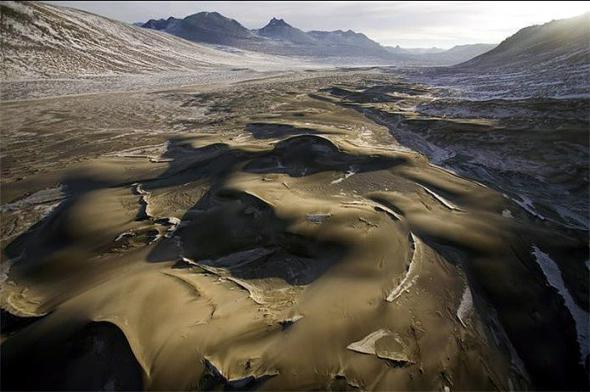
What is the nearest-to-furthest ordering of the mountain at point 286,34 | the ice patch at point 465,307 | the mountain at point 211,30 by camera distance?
the ice patch at point 465,307 → the mountain at point 211,30 → the mountain at point 286,34

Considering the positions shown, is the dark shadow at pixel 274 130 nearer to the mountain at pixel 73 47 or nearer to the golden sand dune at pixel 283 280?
the golden sand dune at pixel 283 280

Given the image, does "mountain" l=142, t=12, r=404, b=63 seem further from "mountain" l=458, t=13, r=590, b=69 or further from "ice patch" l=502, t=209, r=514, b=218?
"ice patch" l=502, t=209, r=514, b=218

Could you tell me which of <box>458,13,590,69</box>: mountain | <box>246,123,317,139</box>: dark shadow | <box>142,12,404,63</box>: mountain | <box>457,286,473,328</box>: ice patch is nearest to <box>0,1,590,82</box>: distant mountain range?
Answer: <box>458,13,590,69</box>: mountain

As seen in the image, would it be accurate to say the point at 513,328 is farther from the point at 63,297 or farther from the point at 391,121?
the point at 391,121

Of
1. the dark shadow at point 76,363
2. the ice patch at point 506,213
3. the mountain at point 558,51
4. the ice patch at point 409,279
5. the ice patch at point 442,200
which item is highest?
the mountain at point 558,51

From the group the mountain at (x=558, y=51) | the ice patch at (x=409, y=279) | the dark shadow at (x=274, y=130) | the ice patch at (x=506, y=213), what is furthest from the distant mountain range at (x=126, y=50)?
the ice patch at (x=409, y=279)

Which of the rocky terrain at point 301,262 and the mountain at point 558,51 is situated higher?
the mountain at point 558,51

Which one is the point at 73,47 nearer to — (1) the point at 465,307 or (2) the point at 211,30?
(1) the point at 465,307
